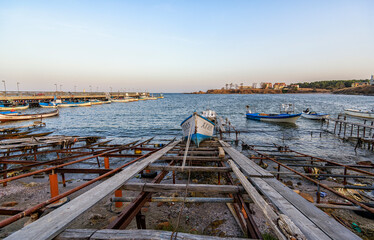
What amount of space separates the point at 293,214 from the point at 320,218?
0.40 m

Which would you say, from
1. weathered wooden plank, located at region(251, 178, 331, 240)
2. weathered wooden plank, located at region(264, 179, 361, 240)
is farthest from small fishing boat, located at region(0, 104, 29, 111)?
weathered wooden plank, located at region(264, 179, 361, 240)

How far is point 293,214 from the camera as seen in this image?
2.82 metres

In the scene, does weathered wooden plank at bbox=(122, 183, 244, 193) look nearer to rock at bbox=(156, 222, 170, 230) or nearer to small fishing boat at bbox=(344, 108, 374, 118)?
rock at bbox=(156, 222, 170, 230)

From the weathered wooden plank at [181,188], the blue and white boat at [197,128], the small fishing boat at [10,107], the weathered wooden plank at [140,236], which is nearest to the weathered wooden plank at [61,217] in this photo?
the weathered wooden plank at [181,188]

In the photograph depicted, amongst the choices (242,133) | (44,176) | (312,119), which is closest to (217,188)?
(44,176)

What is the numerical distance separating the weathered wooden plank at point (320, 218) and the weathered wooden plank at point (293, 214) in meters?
0.10

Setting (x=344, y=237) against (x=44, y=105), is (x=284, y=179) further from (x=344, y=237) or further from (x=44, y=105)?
(x=44, y=105)

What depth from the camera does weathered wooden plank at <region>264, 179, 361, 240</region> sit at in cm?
233

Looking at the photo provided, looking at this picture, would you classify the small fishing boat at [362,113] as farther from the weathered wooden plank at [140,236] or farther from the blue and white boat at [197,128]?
the weathered wooden plank at [140,236]

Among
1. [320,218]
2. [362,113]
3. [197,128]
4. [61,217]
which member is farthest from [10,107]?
[362,113]

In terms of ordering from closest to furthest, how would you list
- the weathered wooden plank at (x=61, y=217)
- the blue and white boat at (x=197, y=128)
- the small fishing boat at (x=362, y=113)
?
the weathered wooden plank at (x=61, y=217)
the blue and white boat at (x=197, y=128)
the small fishing boat at (x=362, y=113)

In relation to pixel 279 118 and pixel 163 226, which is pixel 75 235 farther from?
pixel 279 118

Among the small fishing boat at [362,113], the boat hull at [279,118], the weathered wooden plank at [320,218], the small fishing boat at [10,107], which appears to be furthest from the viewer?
the small fishing boat at [10,107]

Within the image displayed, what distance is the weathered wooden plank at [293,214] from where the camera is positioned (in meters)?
2.30
